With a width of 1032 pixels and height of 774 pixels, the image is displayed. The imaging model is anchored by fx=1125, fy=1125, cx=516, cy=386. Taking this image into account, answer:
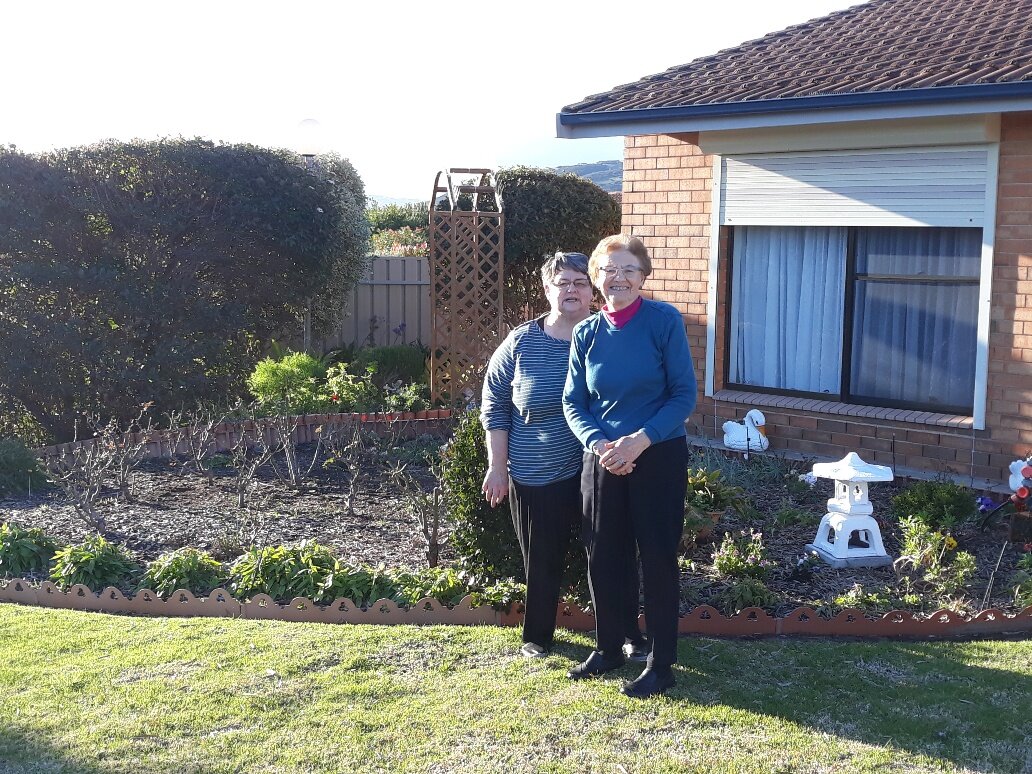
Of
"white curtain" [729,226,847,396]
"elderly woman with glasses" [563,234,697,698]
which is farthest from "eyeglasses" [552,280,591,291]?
"white curtain" [729,226,847,396]

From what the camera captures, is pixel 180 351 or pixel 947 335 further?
pixel 180 351

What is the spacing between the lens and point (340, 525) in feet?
24.2

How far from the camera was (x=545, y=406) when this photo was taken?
4.81 m

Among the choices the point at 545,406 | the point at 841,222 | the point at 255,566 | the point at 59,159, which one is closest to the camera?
the point at 545,406

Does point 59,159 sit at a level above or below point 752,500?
above

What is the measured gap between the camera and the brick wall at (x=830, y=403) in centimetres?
759

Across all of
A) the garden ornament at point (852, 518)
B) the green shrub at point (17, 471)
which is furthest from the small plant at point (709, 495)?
the green shrub at point (17, 471)

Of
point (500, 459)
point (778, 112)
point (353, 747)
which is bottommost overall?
point (353, 747)

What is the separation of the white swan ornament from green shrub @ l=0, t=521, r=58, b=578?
16.2ft

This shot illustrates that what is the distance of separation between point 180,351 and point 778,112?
6.01 metres

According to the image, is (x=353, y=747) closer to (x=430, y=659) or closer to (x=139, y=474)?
(x=430, y=659)

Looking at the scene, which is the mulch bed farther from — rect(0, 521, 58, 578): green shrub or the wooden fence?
the wooden fence

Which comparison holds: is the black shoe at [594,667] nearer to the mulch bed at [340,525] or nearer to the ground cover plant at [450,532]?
the ground cover plant at [450,532]

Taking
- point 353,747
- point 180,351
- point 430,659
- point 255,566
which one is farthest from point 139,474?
point 353,747
